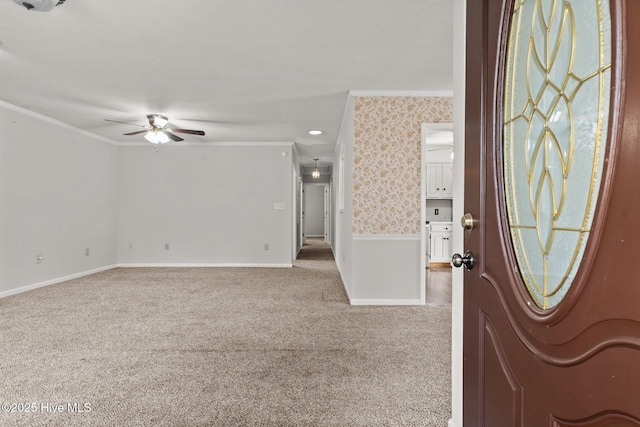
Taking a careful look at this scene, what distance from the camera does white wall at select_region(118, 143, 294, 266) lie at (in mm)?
6953

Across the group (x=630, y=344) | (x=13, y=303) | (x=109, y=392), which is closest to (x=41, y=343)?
(x=109, y=392)

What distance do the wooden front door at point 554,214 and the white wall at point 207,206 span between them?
595cm

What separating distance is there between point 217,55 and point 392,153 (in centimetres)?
207

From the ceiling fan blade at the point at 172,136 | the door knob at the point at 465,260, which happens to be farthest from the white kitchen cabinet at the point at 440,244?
the door knob at the point at 465,260

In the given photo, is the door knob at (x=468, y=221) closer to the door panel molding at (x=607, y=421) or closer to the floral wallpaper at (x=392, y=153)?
the door panel molding at (x=607, y=421)

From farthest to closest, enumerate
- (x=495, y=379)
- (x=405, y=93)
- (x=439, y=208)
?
(x=439, y=208) < (x=405, y=93) < (x=495, y=379)

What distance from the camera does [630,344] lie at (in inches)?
21.9

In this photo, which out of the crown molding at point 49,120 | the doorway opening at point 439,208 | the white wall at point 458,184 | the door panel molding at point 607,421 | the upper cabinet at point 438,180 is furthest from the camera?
the upper cabinet at point 438,180

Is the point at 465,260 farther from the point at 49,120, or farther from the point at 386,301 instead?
the point at 49,120

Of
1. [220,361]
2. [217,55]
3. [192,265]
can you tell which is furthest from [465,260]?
[192,265]

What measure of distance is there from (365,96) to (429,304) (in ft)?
7.98

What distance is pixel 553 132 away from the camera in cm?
79

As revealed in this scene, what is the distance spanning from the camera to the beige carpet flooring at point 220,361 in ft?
6.10

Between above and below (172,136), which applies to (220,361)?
below
